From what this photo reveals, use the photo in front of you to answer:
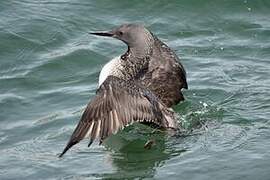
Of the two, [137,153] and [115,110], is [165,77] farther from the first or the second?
[115,110]

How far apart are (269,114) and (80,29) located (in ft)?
12.8

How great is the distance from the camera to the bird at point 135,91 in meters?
6.99

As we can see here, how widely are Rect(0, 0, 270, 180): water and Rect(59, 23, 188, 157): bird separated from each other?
29 centimetres

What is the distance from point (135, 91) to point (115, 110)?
35 cm

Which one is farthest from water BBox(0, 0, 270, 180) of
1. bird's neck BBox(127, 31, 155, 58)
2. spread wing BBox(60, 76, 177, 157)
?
bird's neck BBox(127, 31, 155, 58)

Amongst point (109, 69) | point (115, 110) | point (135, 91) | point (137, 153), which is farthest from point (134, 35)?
point (115, 110)

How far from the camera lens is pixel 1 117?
28.3 feet

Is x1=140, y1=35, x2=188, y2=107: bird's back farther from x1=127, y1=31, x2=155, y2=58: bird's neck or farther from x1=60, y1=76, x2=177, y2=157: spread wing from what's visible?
x1=60, y1=76, x2=177, y2=157: spread wing

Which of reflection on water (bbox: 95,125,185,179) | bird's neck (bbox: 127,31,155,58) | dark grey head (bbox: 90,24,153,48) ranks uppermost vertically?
dark grey head (bbox: 90,24,153,48)

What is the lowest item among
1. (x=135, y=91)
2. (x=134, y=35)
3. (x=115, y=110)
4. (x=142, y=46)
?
(x=115, y=110)

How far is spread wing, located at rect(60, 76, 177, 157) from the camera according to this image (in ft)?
22.7

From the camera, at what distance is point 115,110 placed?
7141 mm

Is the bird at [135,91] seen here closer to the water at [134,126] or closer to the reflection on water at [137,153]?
the reflection on water at [137,153]

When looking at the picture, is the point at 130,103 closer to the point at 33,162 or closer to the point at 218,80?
the point at 33,162
